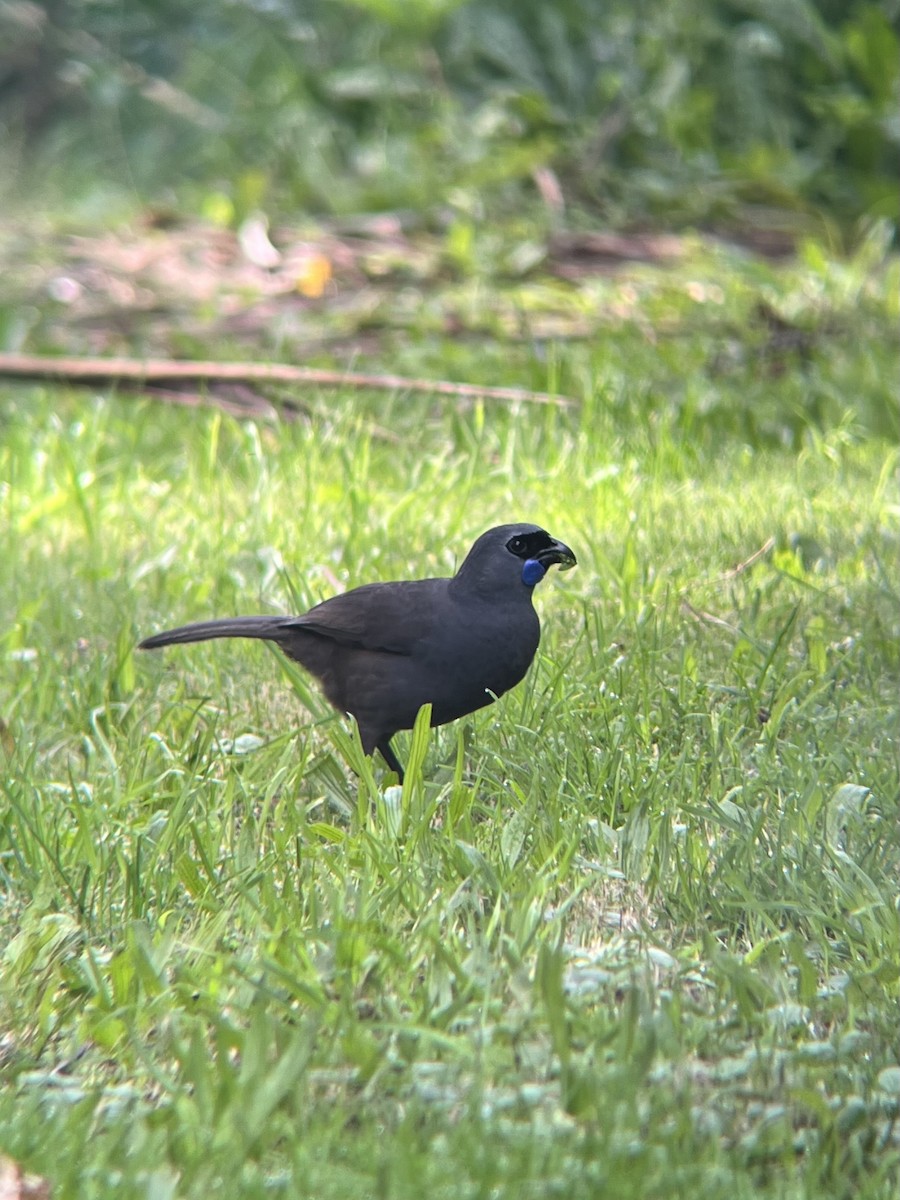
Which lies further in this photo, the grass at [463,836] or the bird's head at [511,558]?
→ the bird's head at [511,558]

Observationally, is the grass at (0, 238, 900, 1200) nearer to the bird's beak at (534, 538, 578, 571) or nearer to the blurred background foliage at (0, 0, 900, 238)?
the bird's beak at (534, 538, 578, 571)

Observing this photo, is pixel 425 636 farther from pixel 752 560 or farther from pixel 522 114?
pixel 522 114

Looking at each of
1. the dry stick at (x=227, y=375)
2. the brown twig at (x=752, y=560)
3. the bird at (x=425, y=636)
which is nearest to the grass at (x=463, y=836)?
the brown twig at (x=752, y=560)

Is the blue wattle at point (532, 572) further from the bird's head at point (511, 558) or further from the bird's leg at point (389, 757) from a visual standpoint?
the bird's leg at point (389, 757)

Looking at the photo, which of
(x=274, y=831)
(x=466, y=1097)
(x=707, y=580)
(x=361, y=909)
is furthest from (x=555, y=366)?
(x=466, y=1097)

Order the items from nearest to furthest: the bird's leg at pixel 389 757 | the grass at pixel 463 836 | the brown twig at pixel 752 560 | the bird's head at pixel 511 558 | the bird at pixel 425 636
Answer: the grass at pixel 463 836 → the bird at pixel 425 636 → the bird's head at pixel 511 558 → the bird's leg at pixel 389 757 → the brown twig at pixel 752 560

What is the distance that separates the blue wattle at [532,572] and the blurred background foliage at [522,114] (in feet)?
16.9

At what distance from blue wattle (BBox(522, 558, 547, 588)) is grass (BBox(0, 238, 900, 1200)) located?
1.01ft

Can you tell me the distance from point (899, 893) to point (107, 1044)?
4.81 ft

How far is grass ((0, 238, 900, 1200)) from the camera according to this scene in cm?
256

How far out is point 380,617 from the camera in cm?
396

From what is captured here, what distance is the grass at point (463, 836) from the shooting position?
2562mm

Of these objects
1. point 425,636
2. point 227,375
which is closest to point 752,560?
point 425,636

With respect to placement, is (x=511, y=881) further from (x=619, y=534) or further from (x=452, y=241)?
(x=452, y=241)
